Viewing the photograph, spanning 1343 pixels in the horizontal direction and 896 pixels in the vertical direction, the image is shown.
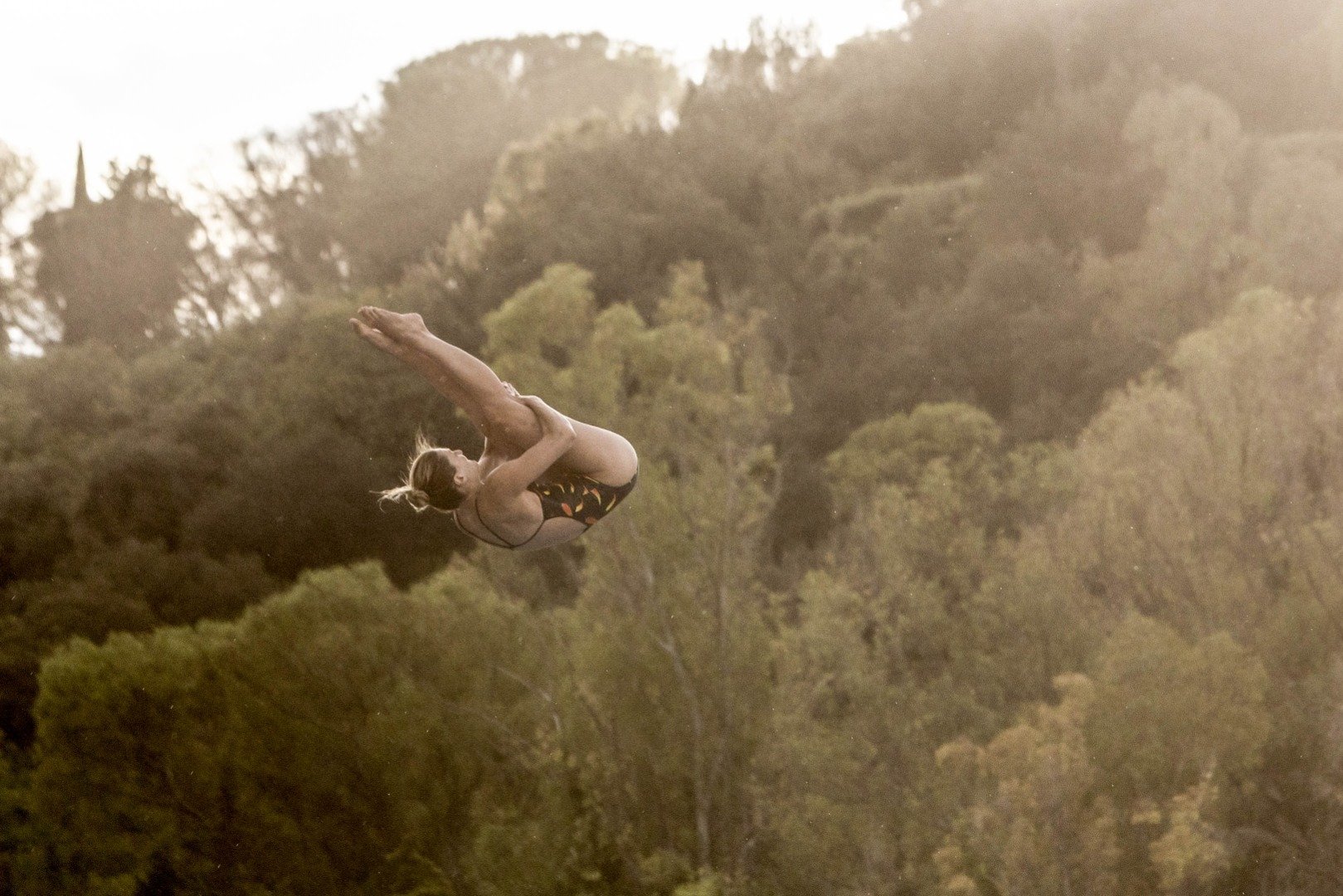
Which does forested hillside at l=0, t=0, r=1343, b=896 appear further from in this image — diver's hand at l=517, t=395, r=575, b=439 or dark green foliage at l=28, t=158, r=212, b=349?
diver's hand at l=517, t=395, r=575, b=439

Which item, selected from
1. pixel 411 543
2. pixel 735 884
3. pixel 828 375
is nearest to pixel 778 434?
pixel 828 375

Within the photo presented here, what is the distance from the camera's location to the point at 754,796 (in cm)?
2506

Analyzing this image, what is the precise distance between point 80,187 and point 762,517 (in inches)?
1031

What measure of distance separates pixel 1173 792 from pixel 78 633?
21.1 m

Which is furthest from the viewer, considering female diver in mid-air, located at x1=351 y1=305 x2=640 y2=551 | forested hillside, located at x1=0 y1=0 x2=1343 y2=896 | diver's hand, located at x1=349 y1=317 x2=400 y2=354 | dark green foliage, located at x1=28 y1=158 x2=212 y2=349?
dark green foliage, located at x1=28 y1=158 x2=212 y2=349

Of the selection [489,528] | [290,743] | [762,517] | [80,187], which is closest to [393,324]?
[489,528]

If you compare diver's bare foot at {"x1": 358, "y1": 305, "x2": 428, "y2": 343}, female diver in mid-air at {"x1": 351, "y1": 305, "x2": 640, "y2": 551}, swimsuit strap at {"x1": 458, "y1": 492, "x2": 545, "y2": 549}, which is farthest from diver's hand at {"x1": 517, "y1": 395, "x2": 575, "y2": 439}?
diver's bare foot at {"x1": 358, "y1": 305, "x2": 428, "y2": 343}

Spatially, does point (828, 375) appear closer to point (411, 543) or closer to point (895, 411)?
point (895, 411)

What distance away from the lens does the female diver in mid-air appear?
6.47 m

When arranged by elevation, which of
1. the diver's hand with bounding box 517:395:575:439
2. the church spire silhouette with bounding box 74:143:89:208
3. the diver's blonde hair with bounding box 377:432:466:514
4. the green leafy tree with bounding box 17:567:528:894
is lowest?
the green leafy tree with bounding box 17:567:528:894

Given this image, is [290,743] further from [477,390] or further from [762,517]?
[477,390]

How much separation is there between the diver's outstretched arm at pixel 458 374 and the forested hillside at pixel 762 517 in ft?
50.2

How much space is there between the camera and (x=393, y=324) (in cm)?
639

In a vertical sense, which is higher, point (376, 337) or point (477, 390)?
point (376, 337)
